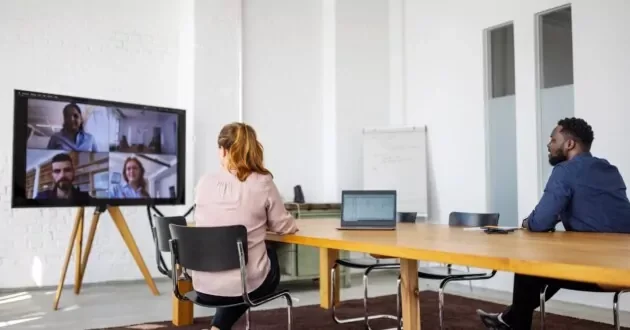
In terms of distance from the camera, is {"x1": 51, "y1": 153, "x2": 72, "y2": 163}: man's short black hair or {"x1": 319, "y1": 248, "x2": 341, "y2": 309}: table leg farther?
{"x1": 51, "y1": 153, "x2": 72, "y2": 163}: man's short black hair

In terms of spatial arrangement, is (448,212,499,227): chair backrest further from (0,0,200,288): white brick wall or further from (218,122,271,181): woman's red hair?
(0,0,200,288): white brick wall

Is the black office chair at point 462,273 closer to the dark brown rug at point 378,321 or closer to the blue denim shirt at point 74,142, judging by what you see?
the dark brown rug at point 378,321

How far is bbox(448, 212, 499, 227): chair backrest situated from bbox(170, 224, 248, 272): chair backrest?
5.25ft

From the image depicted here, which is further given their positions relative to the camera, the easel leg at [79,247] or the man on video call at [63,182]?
the easel leg at [79,247]

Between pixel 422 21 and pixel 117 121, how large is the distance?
12.1 feet

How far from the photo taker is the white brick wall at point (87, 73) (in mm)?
5172

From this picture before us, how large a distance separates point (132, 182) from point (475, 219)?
2.86 metres

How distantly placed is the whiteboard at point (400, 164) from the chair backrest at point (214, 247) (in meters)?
4.15

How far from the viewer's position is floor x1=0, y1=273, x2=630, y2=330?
12.9 feet

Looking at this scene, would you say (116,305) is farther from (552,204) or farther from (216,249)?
(552,204)

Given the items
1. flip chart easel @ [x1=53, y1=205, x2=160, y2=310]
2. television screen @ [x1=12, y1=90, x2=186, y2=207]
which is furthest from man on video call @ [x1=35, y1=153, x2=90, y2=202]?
flip chart easel @ [x1=53, y1=205, x2=160, y2=310]

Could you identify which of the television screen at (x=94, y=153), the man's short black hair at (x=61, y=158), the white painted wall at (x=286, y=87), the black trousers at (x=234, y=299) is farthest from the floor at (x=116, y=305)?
the black trousers at (x=234, y=299)

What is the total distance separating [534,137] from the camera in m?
5.18

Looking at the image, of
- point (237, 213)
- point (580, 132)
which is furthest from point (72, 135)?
point (580, 132)
